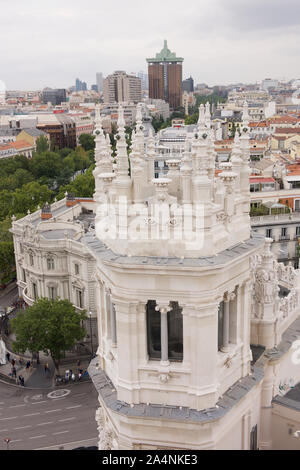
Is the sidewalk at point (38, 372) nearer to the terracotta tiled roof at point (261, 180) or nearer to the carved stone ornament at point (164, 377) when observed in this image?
the carved stone ornament at point (164, 377)

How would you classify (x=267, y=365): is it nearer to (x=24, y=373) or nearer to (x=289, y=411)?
(x=289, y=411)

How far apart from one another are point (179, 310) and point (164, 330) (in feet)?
3.05

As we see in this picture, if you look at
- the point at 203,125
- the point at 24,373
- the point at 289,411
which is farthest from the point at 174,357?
the point at 24,373

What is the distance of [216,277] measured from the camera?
14430 mm

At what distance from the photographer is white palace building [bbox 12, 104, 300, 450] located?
14.2 meters

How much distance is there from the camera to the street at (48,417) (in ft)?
131

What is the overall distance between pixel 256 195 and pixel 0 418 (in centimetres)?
5051

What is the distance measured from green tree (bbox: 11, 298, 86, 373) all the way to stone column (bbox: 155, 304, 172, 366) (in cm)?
3411

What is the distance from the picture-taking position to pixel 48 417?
4341 cm

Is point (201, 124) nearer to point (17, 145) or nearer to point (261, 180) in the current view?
point (261, 180)

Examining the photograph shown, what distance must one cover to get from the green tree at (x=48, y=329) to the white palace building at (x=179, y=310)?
1206 inches

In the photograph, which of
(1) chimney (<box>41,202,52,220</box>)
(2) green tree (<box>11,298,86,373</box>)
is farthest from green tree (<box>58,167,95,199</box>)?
(2) green tree (<box>11,298,86,373</box>)

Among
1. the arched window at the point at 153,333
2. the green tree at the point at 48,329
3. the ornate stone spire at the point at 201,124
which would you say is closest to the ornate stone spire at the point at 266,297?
the arched window at the point at 153,333

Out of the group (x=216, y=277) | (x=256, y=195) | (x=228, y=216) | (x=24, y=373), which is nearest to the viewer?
(x=216, y=277)
